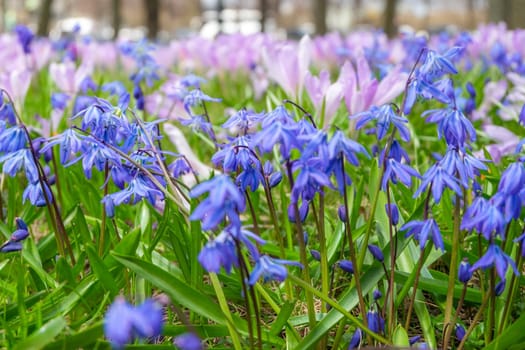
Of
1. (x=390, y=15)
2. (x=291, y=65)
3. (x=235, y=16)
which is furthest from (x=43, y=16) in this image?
(x=235, y=16)

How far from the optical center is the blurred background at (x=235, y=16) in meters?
14.3

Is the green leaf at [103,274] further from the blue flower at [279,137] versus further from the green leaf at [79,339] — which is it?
the blue flower at [279,137]

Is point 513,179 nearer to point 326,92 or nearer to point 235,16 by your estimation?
point 326,92

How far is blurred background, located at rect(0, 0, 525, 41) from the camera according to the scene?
14.3 meters

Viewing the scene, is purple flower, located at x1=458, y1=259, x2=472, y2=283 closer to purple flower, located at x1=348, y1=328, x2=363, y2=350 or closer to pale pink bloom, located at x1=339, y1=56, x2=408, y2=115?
purple flower, located at x1=348, y1=328, x2=363, y2=350

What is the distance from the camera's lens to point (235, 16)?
145 ft

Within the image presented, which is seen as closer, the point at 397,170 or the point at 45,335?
the point at 45,335

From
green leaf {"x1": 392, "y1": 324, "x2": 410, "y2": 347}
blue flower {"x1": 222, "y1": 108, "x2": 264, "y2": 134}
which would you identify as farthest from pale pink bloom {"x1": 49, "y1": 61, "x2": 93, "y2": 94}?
green leaf {"x1": 392, "y1": 324, "x2": 410, "y2": 347}

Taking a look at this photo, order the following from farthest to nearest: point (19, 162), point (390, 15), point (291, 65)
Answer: point (390, 15) → point (291, 65) → point (19, 162)

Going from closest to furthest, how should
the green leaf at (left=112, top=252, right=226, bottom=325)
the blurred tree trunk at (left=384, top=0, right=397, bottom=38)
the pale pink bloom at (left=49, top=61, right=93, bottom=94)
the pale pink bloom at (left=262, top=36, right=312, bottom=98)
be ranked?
the green leaf at (left=112, top=252, right=226, bottom=325) < the pale pink bloom at (left=262, top=36, right=312, bottom=98) < the pale pink bloom at (left=49, top=61, right=93, bottom=94) < the blurred tree trunk at (left=384, top=0, right=397, bottom=38)

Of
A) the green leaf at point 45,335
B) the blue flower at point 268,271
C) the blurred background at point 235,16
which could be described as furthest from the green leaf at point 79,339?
the blurred background at point 235,16

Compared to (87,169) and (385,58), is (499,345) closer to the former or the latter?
(87,169)

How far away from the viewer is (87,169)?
4.92 ft

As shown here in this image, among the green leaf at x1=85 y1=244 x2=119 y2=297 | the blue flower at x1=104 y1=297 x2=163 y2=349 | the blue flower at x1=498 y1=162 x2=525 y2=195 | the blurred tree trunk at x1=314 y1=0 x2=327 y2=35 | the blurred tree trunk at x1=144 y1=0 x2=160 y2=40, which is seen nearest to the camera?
the blue flower at x1=104 y1=297 x2=163 y2=349
